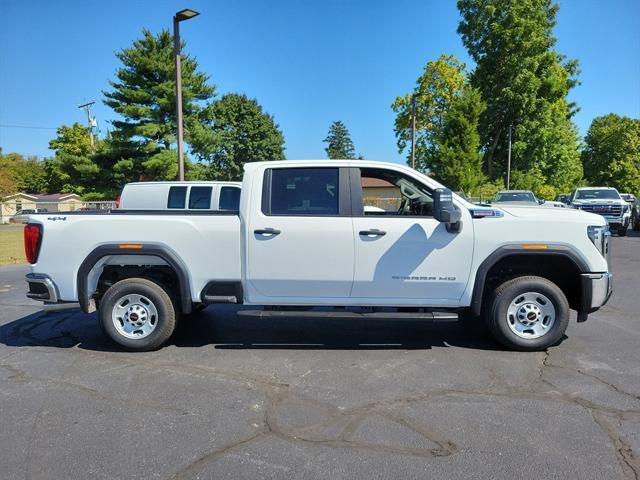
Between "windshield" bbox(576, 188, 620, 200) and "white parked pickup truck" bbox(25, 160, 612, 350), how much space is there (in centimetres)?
1689

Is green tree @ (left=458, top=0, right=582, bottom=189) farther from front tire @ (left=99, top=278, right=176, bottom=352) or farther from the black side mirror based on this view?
front tire @ (left=99, top=278, right=176, bottom=352)

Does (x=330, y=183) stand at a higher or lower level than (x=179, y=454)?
higher

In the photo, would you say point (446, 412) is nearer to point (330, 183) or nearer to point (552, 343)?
point (552, 343)

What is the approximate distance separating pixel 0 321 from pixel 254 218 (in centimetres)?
438

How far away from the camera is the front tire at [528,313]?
490cm

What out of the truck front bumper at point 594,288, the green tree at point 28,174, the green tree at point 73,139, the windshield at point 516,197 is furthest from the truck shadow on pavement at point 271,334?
the green tree at point 28,174

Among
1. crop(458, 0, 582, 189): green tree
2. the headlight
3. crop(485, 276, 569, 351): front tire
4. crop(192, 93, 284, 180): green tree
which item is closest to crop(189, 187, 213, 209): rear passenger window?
crop(485, 276, 569, 351): front tire

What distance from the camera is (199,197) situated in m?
11.6

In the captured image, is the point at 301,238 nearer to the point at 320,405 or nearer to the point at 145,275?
the point at 320,405

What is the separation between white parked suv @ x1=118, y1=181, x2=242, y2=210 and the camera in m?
11.4

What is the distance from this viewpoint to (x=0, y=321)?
6605mm

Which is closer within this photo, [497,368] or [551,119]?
[497,368]

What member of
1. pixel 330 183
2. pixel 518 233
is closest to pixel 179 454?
pixel 330 183

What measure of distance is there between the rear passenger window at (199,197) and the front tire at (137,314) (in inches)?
260
